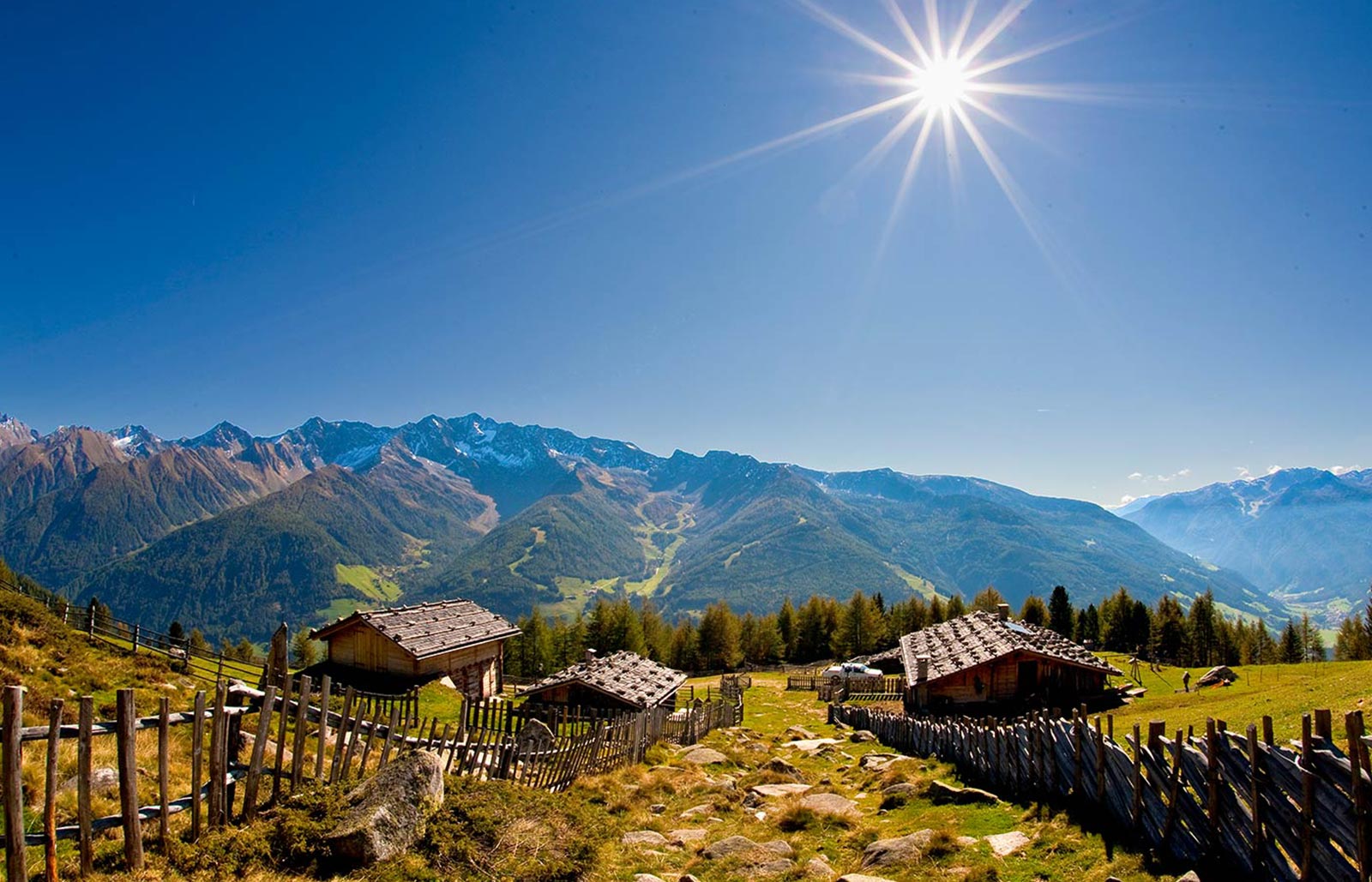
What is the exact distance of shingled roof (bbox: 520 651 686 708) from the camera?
107 ft

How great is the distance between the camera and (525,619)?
347 feet

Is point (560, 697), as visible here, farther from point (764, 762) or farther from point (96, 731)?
point (96, 731)

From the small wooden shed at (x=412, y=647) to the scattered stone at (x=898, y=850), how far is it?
30.0 meters

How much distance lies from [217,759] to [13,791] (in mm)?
2362

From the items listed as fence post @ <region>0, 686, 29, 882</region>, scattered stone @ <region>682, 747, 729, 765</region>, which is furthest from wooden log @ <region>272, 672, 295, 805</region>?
scattered stone @ <region>682, 747, 729, 765</region>

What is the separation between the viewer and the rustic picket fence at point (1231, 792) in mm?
6949

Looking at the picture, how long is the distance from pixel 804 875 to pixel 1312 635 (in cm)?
13042

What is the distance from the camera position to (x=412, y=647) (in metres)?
34.9

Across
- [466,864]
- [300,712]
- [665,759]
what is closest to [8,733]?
[300,712]

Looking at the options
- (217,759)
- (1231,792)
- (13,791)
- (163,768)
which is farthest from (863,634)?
(13,791)

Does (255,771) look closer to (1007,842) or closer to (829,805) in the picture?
(829,805)

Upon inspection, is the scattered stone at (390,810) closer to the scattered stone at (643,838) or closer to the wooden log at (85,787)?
the wooden log at (85,787)

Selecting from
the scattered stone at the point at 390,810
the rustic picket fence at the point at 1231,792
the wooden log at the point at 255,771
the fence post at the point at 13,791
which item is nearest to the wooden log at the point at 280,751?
the wooden log at the point at 255,771

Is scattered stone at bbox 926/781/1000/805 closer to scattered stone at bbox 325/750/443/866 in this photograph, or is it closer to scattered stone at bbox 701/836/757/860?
scattered stone at bbox 701/836/757/860
